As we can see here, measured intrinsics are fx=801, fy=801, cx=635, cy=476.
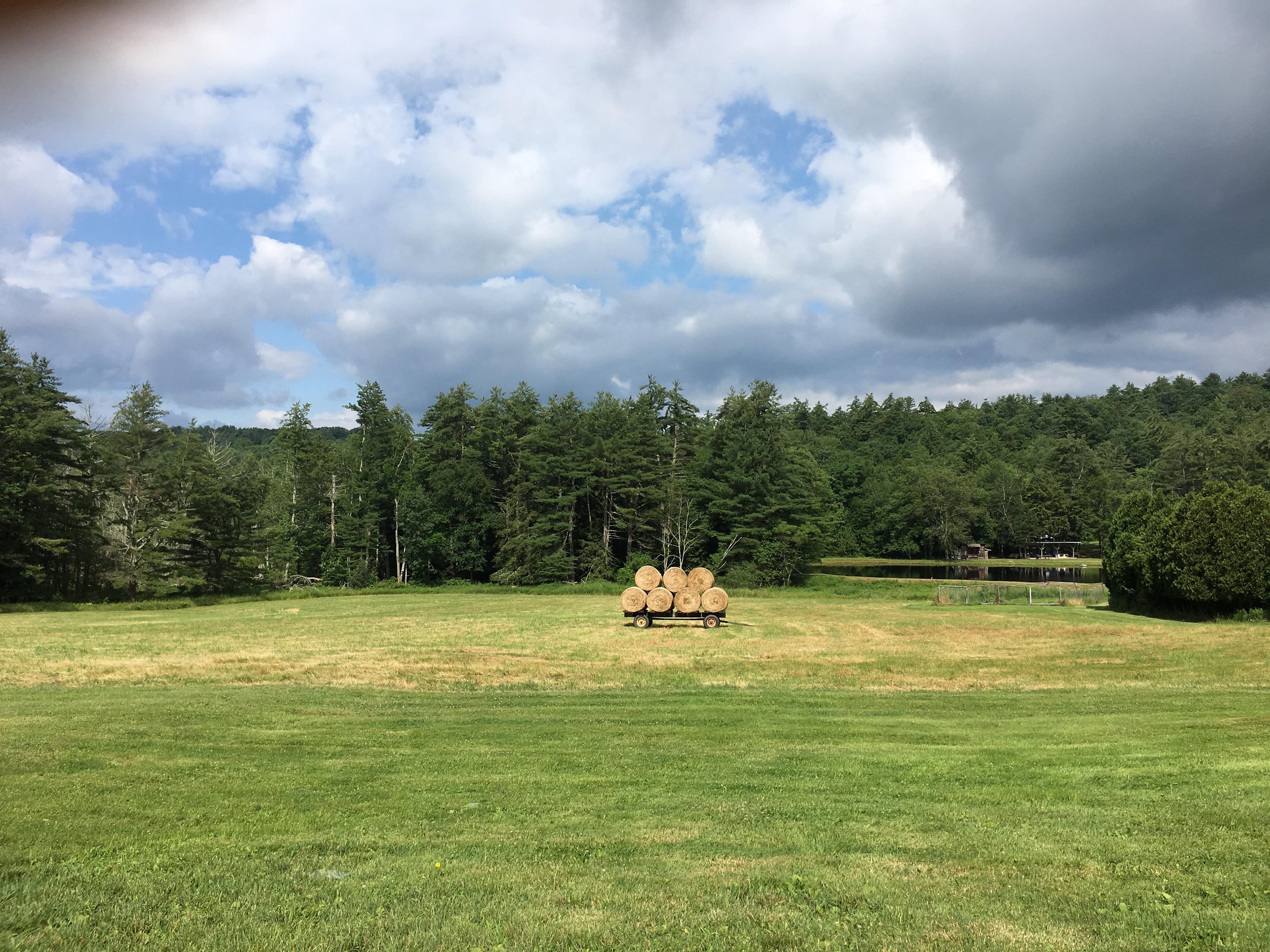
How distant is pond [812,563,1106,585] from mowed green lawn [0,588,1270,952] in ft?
219

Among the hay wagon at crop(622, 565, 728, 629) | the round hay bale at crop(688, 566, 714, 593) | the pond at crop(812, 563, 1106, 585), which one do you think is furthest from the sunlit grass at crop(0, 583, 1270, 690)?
the pond at crop(812, 563, 1106, 585)

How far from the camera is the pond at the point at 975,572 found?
3258 inches

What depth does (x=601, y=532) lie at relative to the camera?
7606 cm

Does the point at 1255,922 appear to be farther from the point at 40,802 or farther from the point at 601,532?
the point at 601,532

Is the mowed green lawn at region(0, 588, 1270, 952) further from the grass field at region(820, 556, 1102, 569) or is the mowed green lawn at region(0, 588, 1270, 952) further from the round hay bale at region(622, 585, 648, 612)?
the grass field at region(820, 556, 1102, 569)

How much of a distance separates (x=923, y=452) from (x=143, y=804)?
140 m

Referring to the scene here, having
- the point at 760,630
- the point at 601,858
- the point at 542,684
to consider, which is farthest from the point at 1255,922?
the point at 760,630

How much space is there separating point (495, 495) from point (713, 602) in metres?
48.1

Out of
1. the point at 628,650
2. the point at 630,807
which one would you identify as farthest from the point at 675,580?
the point at 630,807

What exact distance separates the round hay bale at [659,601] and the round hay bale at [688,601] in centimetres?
42

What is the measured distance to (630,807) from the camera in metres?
8.84

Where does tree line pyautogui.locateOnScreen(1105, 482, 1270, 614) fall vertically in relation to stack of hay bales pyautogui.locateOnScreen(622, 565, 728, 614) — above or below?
above

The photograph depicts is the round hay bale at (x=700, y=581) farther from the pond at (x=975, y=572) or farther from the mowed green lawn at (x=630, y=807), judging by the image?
the pond at (x=975, y=572)

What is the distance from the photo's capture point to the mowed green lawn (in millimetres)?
5504
